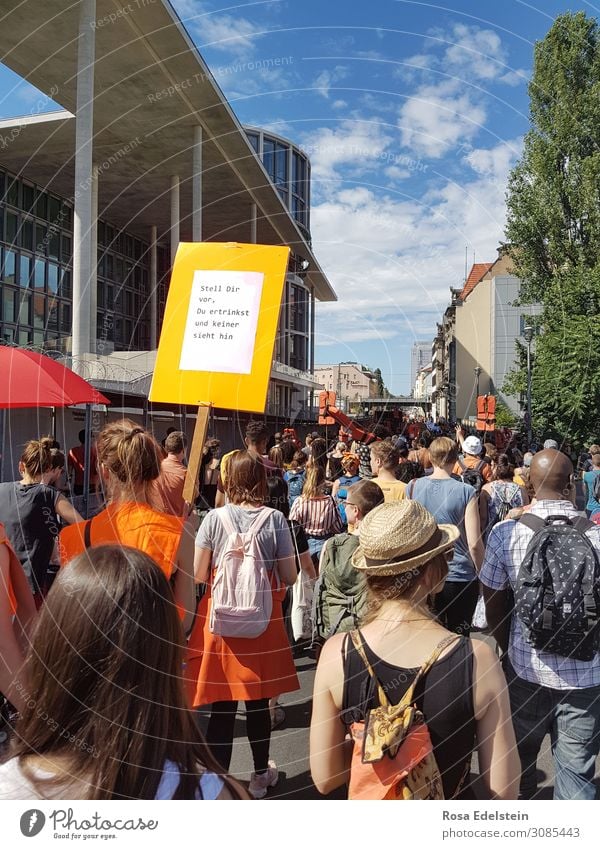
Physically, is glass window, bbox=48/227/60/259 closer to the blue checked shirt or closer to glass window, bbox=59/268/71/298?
glass window, bbox=59/268/71/298

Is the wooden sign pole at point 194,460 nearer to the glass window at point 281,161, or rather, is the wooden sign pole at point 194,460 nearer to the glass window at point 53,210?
the glass window at point 53,210

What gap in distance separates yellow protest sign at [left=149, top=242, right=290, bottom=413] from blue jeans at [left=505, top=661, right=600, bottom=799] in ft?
6.89

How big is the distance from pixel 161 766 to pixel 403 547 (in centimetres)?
92

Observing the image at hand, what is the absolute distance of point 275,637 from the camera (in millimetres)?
3484

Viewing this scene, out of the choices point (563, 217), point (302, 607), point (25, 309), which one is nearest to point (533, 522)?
point (302, 607)

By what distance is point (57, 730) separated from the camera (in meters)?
1.43

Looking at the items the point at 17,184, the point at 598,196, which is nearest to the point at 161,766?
the point at 598,196

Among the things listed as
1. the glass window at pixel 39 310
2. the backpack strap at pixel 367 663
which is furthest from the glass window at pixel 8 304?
the backpack strap at pixel 367 663

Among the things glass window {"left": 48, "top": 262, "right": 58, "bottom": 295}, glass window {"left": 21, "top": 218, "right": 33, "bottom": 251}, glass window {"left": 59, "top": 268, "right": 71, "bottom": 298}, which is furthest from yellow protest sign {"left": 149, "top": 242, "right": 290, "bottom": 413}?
glass window {"left": 59, "top": 268, "right": 71, "bottom": 298}

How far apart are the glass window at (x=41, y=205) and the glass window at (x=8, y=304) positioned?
4.15 meters

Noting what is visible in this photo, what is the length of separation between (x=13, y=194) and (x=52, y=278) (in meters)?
3.66

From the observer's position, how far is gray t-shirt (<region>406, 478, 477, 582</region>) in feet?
15.4
